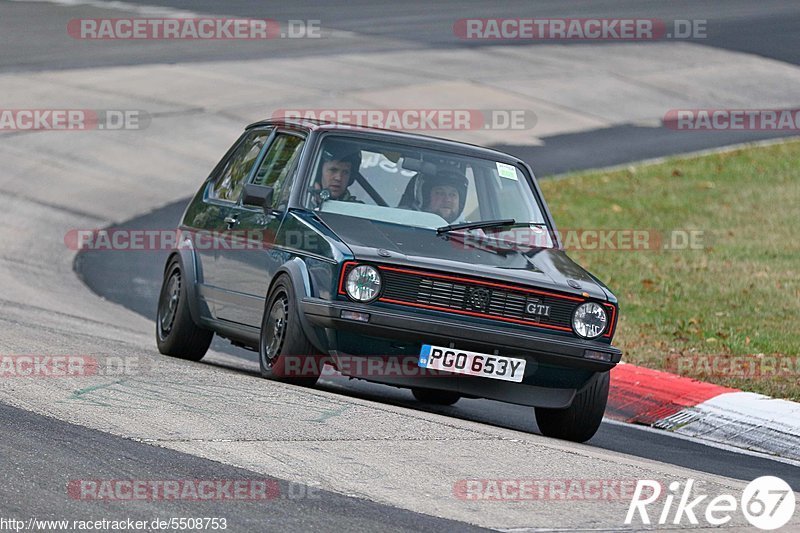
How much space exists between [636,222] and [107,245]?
6.54 m

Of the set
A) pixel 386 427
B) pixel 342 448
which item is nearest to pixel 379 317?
pixel 386 427

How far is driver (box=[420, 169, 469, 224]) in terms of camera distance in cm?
945

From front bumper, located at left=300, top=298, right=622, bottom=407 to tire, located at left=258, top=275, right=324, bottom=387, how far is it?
0.15 m

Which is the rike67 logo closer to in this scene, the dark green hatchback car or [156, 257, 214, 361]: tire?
the dark green hatchback car

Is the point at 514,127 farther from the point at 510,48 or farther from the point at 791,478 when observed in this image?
the point at 791,478

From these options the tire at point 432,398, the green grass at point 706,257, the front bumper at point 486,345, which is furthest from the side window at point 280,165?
the green grass at point 706,257

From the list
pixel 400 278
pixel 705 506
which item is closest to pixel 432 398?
pixel 400 278

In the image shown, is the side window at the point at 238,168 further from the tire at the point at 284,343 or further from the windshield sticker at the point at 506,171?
the windshield sticker at the point at 506,171

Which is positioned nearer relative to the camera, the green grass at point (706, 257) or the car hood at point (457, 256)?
the car hood at point (457, 256)

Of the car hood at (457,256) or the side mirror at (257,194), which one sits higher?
the side mirror at (257,194)

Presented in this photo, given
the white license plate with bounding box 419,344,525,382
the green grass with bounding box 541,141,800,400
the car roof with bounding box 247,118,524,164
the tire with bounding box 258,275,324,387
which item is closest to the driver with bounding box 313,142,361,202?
the car roof with bounding box 247,118,524,164

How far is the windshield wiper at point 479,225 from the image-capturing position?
923 cm

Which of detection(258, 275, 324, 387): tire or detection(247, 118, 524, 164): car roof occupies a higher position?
detection(247, 118, 524, 164): car roof

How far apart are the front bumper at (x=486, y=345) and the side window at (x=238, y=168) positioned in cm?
213
